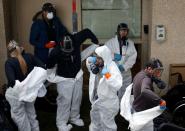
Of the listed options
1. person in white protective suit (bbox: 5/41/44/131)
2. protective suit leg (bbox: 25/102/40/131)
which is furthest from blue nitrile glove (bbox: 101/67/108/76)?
protective suit leg (bbox: 25/102/40/131)

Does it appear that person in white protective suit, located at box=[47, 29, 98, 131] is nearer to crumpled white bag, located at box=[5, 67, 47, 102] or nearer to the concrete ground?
the concrete ground

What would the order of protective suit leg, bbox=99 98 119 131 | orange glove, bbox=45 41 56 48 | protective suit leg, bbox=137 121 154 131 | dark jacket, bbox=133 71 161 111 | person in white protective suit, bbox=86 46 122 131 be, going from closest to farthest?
dark jacket, bbox=133 71 161 111 < protective suit leg, bbox=137 121 154 131 < person in white protective suit, bbox=86 46 122 131 < protective suit leg, bbox=99 98 119 131 < orange glove, bbox=45 41 56 48

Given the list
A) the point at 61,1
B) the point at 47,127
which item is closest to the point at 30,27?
the point at 61,1

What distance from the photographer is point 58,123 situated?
17.2 ft

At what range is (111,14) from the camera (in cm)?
645

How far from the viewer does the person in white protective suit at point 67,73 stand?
16.5 ft

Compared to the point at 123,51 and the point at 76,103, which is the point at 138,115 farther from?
the point at 123,51

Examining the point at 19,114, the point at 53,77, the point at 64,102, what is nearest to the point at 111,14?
the point at 53,77

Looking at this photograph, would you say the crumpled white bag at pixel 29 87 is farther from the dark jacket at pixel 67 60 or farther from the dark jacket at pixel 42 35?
the dark jacket at pixel 42 35

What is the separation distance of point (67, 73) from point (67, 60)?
0.64ft

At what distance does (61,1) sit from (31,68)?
1970mm

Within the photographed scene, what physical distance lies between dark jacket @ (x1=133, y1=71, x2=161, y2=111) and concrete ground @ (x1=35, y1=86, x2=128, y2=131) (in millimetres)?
1313

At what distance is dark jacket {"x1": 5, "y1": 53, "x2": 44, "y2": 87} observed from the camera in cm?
451

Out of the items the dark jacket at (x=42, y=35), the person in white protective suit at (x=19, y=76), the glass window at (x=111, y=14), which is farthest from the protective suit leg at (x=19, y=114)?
the glass window at (x=111, y=14)
